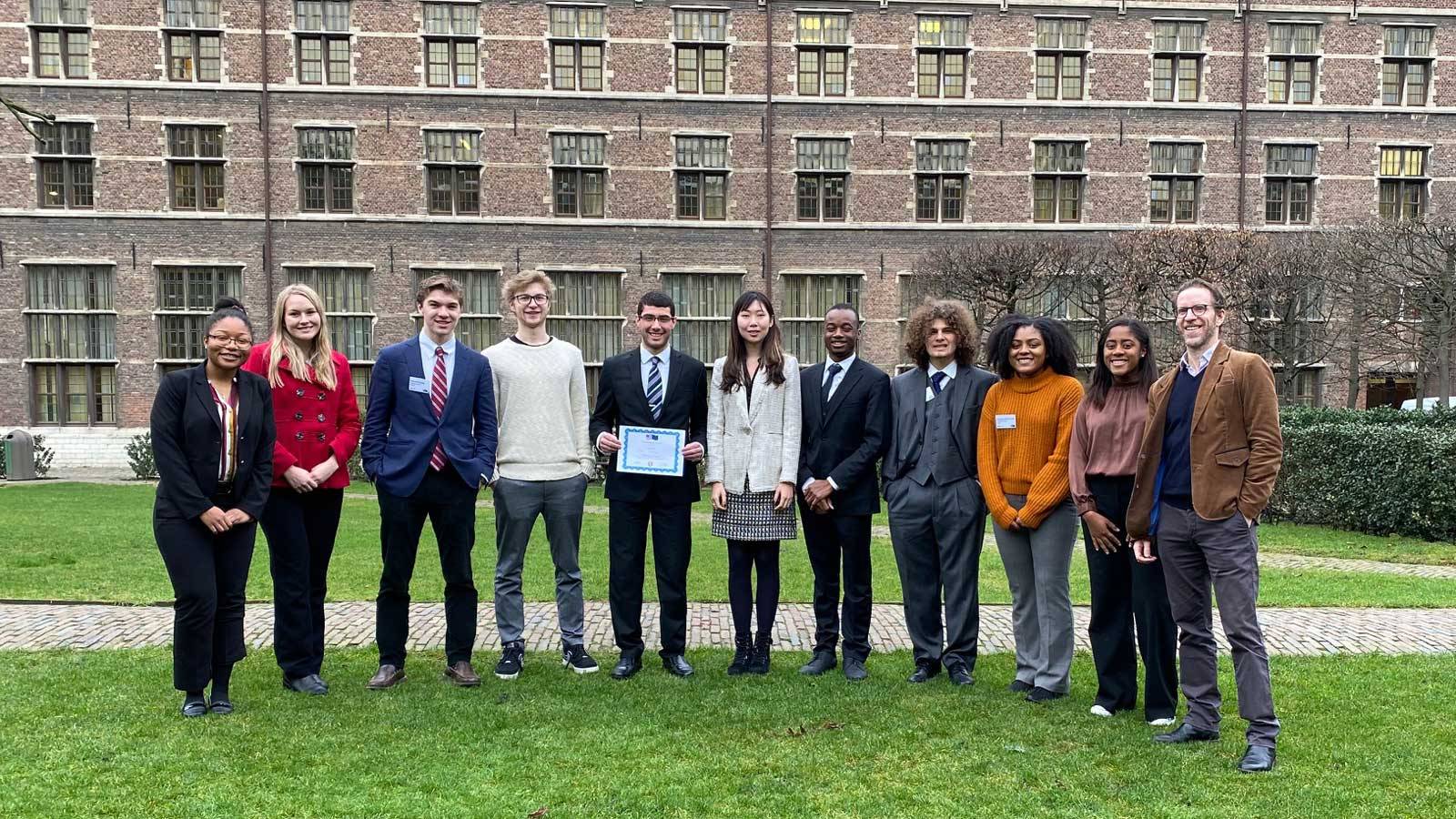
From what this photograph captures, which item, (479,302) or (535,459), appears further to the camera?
(479,302)

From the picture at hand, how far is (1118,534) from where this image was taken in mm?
4828

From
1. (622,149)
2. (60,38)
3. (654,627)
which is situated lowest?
(654,627)

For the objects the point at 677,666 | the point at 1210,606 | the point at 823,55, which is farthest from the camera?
the point at 823,55

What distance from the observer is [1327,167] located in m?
24.2

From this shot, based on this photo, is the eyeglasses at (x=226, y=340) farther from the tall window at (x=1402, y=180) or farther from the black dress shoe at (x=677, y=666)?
the tall window at (x=1402, y=180)

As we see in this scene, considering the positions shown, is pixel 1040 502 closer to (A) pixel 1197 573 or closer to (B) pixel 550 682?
(A) pixel 1197 573

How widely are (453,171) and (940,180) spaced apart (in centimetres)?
1182

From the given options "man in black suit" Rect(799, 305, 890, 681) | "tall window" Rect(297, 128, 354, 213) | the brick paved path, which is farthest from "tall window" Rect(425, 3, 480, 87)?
"man in black suit" Rect(799, 305, 890, 681)

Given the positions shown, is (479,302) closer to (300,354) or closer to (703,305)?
(703,305)

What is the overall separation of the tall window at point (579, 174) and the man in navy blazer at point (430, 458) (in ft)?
60.6

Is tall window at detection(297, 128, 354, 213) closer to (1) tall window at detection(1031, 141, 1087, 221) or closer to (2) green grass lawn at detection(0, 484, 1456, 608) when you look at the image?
(2) green grass lawn at detection(0, 484, 1456, 608)

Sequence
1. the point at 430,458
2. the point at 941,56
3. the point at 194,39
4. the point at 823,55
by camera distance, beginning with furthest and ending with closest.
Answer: the point at 941,56, the point at 823,55, the point at 194,39, the point at 430,458

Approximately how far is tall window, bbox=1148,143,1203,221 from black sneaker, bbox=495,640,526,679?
22644 millimetres

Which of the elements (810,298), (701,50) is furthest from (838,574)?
(701,50)
